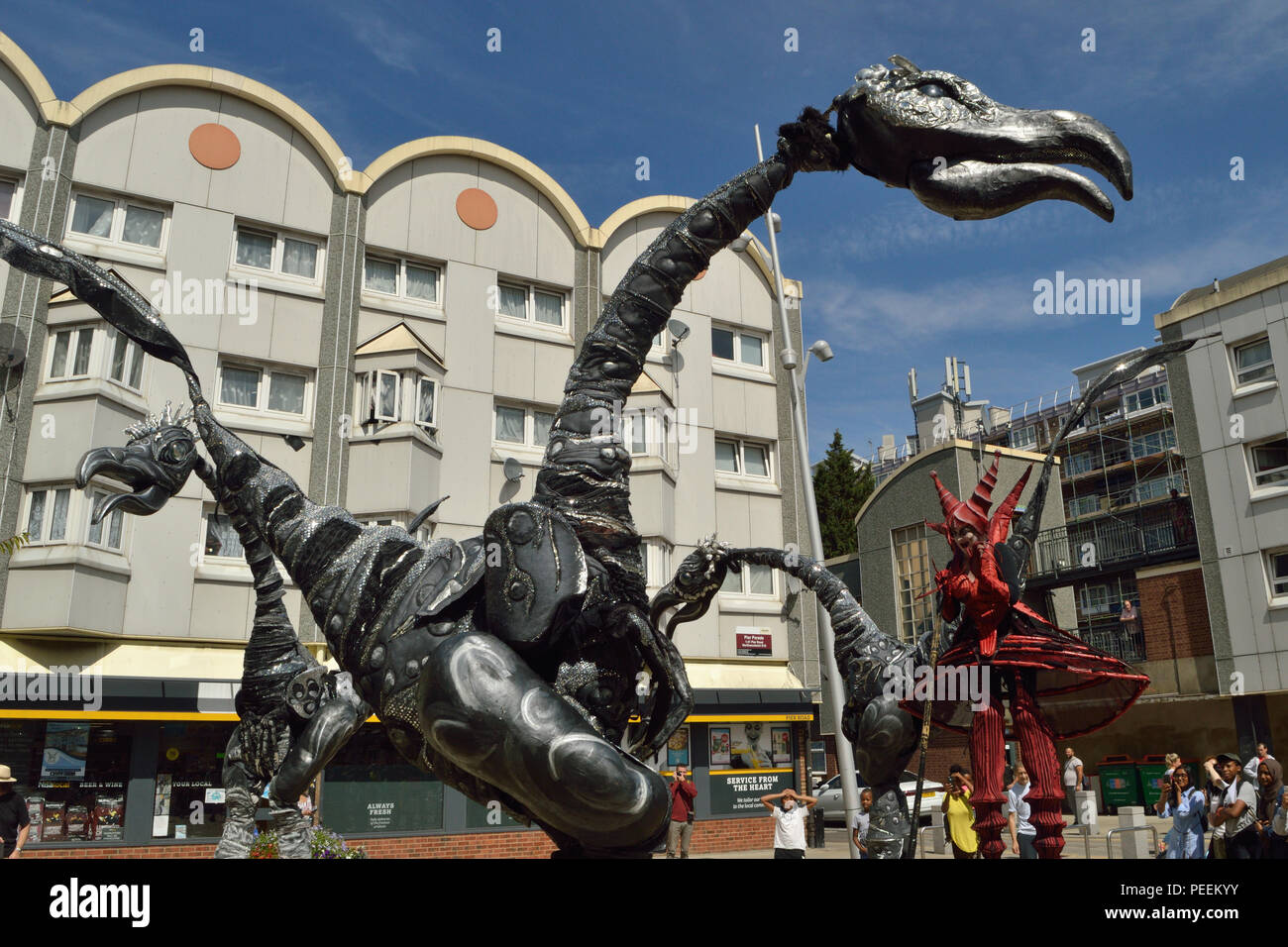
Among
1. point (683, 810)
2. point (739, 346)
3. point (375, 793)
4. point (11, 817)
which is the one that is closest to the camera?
point (11, 817)

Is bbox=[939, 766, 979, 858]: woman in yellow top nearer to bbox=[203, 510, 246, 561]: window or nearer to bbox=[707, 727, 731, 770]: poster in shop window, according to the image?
bbox=[707, 727, 731, 770]: poster in shop window

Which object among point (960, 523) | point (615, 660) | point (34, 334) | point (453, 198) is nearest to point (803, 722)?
point (453, 198)

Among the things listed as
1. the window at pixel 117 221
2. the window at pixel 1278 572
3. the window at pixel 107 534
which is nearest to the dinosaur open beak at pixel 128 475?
the window at pixel 107 534

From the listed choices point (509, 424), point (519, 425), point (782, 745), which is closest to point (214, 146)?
point (509, 424)

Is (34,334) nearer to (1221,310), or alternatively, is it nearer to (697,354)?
(697,354)

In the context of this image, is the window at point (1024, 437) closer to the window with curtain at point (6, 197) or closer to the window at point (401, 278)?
the window at point (401, 278)

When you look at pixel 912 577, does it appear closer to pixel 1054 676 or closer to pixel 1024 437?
pixel 1054 676

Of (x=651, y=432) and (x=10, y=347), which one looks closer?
(x=10, y=347)

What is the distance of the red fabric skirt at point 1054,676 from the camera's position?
4258 mm

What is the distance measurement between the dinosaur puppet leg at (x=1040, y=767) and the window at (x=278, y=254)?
16.4m

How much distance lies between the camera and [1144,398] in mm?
46375

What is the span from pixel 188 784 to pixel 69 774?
5.31ft

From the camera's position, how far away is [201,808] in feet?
50.0

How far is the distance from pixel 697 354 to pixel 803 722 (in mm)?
7847
